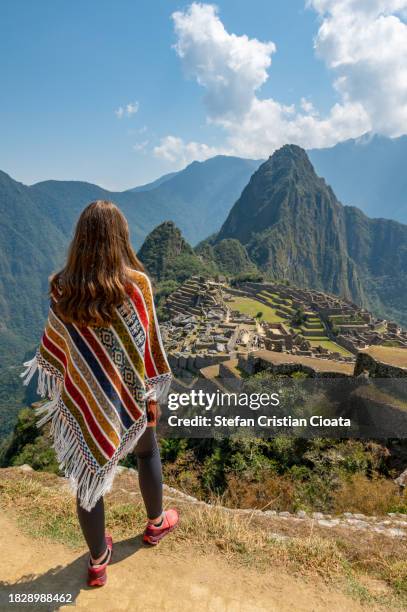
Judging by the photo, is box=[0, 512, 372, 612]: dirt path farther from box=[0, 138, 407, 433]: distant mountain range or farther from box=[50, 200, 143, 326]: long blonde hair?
box=[0, 138, 407, 433]: distant mountain range

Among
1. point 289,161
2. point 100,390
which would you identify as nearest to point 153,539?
point 100,390

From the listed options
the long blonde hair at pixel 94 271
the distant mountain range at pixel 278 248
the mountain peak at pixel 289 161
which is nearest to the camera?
the long blonde hair at pixel 94 271

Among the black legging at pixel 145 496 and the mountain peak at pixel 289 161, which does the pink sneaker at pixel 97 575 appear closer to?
the black legging at pixel 145 496

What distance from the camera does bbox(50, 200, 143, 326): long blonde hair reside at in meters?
1.56

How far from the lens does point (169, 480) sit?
16.0 feet

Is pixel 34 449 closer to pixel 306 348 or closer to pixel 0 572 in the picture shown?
pixel 0 572

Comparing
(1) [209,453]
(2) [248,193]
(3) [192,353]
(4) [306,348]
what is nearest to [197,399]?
(1) [209,453]

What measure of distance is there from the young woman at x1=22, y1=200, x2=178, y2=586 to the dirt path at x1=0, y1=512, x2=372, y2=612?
0.11 meters

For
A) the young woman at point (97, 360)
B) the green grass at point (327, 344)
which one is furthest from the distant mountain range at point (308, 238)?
the young woman at point (97, 360)

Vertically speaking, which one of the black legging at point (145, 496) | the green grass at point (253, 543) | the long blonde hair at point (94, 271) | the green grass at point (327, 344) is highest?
the long blonde hair at point (94, 271)

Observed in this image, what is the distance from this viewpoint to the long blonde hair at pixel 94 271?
61.3 inches

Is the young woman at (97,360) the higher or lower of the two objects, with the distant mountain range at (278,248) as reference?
lower

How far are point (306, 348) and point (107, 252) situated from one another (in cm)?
1854

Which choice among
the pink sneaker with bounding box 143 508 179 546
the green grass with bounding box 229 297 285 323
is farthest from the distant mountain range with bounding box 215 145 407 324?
the pink sneaker with bounding box 143 508 179 546
